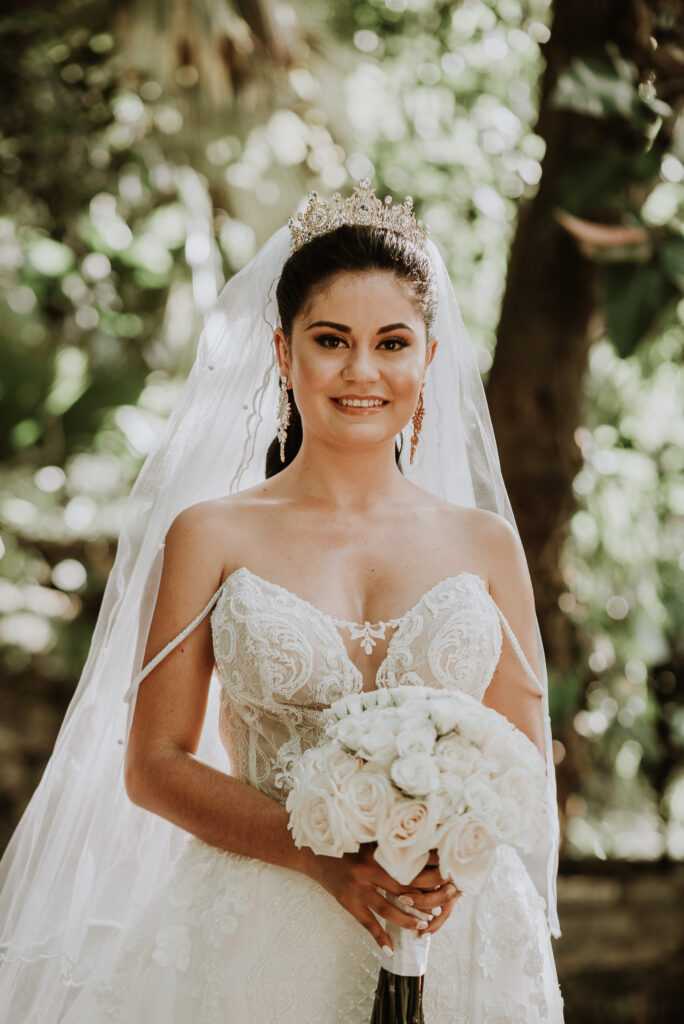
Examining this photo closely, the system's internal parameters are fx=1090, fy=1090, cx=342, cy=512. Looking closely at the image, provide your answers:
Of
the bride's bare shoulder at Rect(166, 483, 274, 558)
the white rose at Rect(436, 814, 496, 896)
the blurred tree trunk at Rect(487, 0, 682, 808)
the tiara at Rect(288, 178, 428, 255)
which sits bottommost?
the white rose at Rect(436, 814, 496, 896)

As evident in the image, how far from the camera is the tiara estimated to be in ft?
8.27

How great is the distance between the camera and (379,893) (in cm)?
186

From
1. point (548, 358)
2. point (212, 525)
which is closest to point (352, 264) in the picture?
point (212, 525)

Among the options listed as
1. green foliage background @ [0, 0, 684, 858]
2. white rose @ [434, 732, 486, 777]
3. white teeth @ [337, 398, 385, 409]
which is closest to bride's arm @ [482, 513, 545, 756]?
white teeth @ [337, 398, 385, 409]

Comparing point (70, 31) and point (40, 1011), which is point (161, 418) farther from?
point (40, 1011)

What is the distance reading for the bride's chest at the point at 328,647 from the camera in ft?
7.26

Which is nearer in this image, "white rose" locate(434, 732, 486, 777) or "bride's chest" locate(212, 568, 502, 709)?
"white rose" locate(434, 732, 486, 777)

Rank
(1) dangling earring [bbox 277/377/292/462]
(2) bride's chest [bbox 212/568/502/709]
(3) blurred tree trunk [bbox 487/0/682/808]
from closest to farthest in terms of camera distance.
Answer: (2) bride's chest [bbox 212/568/502/709] → (1) dangling earring [bbox 277/377/292/462] → (3) blurred tree trunk [bbox 487/0/682/808]

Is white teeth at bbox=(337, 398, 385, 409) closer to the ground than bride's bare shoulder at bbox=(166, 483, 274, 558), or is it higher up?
higher up

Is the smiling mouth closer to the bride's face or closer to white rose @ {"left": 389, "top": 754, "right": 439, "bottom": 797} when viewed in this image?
the bride's face

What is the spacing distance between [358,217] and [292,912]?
59.8 inches

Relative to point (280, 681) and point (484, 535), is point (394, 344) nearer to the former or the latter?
point (484, 535)

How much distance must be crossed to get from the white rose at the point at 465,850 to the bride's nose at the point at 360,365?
3.22ft

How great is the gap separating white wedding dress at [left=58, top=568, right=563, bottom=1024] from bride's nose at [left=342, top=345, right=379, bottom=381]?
1.54 ft
